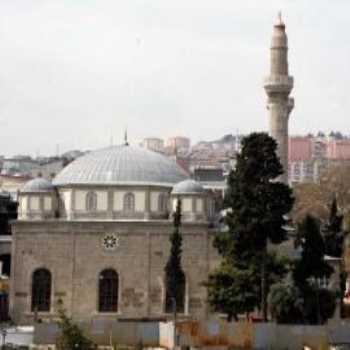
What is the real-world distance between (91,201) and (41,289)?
5.07 metres

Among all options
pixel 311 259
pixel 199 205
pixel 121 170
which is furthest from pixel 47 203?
pixel 311 259

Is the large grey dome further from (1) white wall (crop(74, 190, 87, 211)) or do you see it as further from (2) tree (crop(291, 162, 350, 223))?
(2) tree (crop(291, 162, 350, 223))

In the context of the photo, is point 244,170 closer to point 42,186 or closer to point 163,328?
point 163,328

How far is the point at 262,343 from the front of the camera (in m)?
35.7

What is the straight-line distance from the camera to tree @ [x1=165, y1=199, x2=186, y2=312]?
51125 millimetres

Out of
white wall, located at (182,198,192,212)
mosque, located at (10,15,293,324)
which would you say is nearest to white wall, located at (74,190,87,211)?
mosque, located at (10,15,293,324)

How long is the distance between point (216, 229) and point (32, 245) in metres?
8.74

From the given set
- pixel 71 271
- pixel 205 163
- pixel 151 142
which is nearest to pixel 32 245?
pixel 71 271

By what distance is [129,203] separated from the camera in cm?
5541

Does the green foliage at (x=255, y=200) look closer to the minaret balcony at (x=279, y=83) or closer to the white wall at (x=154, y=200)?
the white wall at (x=154, y=200)

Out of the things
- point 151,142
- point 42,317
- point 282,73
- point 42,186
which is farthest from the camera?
point 151,142

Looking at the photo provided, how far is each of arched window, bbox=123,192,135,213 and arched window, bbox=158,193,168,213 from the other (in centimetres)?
135

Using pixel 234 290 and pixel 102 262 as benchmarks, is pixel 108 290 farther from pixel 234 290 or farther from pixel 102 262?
pixel 234 290

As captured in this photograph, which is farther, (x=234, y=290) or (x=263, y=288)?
A: (x=234, y=290)
